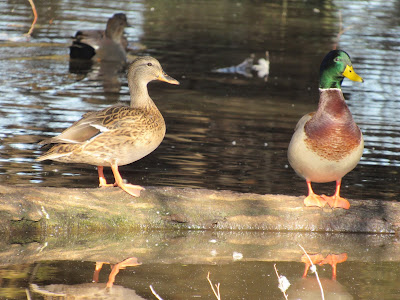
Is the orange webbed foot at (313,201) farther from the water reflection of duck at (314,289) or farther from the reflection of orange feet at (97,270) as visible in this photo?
the reflection of orange feet at (97,270)

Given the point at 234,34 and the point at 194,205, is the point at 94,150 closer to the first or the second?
the point at 194,205

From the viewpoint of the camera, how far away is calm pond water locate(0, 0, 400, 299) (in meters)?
4.89

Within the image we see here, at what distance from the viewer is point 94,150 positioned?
5562 millimetres

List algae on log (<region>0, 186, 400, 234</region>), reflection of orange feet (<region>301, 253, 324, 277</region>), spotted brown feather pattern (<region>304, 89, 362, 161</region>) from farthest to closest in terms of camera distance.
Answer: spotted brown feather pattern (<region>304, 89, 362, 161</region>)
algae on log (<region>0, 186, 400, 234</region>)
reflection of orange feet (<region>301, 253, 324, 277</region>)

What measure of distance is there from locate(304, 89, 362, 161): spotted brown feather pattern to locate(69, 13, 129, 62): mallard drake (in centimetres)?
920

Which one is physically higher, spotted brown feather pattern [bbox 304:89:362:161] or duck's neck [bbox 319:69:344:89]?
duck's neck [bbox 319:69:344:89]

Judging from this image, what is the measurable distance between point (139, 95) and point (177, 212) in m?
Answer: 1.08

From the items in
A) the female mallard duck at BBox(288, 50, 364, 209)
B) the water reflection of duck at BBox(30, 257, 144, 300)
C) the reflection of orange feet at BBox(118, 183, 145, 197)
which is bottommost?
the water reflection of duck at BBox(30, 257, 144, 300)

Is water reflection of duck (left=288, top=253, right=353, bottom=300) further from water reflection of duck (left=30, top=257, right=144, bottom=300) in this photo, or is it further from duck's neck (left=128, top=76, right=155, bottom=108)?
duck's neck (left=128, top=76, right=155, bottom=108)

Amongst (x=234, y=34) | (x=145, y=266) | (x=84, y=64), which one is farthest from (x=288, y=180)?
(x=234, y=34)

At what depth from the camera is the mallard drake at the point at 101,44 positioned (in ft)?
46.7

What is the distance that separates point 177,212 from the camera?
5574 millimetres

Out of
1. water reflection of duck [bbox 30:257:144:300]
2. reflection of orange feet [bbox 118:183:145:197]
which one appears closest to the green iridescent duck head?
reflection of orange feet [bbox 118:183:145:197]

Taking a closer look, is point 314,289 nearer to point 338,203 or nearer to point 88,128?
point 338,203
